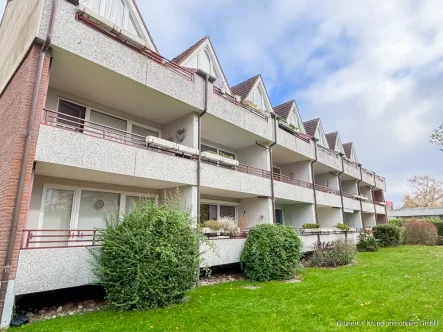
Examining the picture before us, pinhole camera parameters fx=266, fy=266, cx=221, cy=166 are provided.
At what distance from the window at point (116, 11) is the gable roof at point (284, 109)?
1382cm

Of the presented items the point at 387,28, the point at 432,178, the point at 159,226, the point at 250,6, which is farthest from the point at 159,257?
the point at 432,178

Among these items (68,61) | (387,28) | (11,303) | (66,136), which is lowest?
(11,303)

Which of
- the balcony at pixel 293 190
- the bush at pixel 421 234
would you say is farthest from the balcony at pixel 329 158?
the bush at pixel 421 234

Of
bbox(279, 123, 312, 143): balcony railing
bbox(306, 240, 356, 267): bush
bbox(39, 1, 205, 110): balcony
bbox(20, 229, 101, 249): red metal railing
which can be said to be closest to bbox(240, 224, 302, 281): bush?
bbox(306, 240, 356, 267): bush

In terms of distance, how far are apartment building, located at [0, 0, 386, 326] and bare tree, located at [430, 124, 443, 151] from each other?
10154mm

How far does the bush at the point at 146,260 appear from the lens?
747 centimetres

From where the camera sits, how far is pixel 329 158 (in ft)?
81.5

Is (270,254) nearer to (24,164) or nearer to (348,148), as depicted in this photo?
(24,164)

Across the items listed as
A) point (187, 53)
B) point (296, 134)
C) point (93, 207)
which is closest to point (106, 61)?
point (93, 207)

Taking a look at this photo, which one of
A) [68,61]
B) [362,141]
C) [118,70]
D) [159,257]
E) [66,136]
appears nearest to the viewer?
[159,257]

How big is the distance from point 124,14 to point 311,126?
19564 millimetres

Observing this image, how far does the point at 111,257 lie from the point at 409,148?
4409 centimetres

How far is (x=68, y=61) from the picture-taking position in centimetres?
915

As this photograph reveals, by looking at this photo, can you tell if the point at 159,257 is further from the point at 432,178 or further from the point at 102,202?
the point at 432,178
